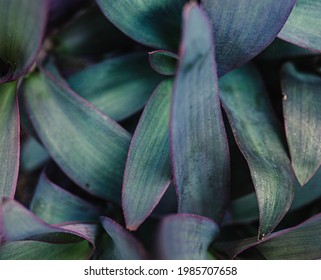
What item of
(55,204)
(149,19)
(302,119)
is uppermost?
(149,19)

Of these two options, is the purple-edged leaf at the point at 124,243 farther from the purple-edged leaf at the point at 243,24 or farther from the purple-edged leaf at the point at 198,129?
the purple-edged leaf at the point at 243,24

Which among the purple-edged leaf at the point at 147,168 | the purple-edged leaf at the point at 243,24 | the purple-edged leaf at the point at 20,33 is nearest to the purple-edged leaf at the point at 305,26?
the purple-edged leaf at the point at 243,24

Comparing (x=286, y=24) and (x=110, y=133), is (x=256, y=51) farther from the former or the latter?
(x=110, y=133)

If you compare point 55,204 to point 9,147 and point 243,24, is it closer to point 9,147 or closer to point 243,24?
point 9,147

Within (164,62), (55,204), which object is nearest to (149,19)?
(164,62)

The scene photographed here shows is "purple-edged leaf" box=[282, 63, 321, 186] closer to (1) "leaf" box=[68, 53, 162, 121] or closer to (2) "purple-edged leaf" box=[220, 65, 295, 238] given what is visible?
(2) "purple-edged leaf" box=[220, 65, 295, 238]

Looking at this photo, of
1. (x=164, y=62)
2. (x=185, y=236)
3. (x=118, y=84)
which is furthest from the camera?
(x=118, y=84)

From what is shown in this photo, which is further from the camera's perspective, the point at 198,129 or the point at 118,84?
the point at 118,84

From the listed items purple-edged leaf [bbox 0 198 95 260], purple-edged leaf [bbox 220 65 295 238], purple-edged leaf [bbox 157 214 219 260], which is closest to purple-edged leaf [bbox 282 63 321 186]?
purple-edged leaf [bbox 220 65 295 238]
